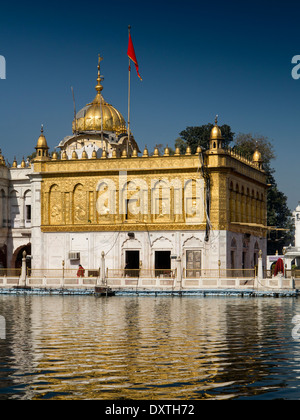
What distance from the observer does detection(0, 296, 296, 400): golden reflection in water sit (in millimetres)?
12000

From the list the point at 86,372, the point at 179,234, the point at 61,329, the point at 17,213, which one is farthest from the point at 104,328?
the point at 17,213

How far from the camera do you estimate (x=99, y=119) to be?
53375mm

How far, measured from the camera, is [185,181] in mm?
45219

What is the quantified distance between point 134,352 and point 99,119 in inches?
1525

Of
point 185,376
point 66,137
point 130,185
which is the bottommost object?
point 185,376

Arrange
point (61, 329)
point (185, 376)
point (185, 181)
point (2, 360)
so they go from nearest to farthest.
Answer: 1. point (185, 376)
2. point (2, 360)
3. point (61, 329)
4. point (185, 181)

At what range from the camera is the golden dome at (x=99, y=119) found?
53.3 metres

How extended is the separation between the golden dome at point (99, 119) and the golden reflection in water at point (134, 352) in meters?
26.7

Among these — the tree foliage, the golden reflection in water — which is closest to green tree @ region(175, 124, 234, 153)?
the tree foliage

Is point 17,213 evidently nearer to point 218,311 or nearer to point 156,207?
point 156,207

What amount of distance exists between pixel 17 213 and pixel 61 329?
32325 mm

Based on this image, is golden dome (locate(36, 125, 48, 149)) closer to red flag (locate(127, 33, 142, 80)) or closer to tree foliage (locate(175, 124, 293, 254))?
red flag (locate(127, 33, 142, 80))

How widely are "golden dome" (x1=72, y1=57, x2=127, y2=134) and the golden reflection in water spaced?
26.7 metres

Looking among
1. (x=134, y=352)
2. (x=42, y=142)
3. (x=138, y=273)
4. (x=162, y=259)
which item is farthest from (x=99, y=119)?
(x=134, y=352)
